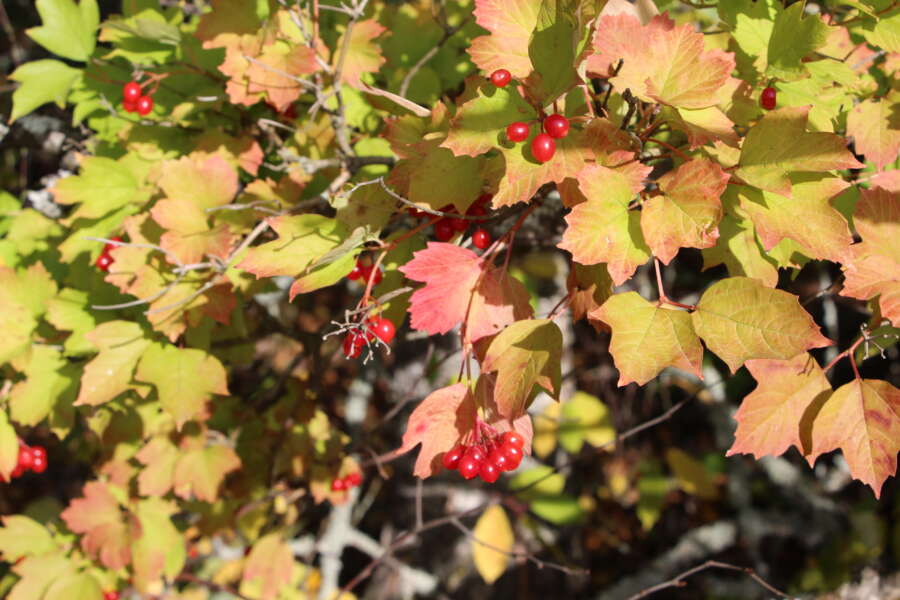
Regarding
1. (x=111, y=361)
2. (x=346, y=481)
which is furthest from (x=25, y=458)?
(x=346, y=481)

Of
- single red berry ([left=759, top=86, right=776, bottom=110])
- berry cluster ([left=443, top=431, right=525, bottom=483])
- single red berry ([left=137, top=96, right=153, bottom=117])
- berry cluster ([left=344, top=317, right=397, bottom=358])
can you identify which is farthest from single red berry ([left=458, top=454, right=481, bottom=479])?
single red berry ([left=137, top=96, right=153, bottom=117])

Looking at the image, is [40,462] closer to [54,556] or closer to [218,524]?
[54,556]

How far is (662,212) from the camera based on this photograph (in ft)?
3.99

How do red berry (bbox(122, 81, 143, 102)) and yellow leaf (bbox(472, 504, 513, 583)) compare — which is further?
yellow leaf (bbox(472, 504, 513, 583))

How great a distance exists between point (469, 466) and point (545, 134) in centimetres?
64

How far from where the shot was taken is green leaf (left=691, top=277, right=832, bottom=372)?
116 centimetres

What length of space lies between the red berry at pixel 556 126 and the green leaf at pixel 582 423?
2.64 m

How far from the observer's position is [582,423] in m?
3.75

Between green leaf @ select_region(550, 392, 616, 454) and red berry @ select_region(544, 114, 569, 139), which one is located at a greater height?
red berry @ select_region(544, 114, 569, 139)

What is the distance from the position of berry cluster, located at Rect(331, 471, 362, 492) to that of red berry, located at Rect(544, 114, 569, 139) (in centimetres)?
188

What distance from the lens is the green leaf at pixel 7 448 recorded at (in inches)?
77.0

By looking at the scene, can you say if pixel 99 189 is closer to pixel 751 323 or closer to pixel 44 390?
pixel 44 390

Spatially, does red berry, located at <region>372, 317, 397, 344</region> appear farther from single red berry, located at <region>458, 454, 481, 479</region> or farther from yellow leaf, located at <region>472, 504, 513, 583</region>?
yellow leaf, located at <region>472, 504, 513, 583</region>

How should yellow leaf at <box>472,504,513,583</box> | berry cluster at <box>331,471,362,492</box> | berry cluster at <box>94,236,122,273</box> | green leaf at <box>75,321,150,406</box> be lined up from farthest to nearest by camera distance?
yellow leaf at <box>472,504,513,583</box>, berry cluster at <box>331,471,362,492</box>, berry cluster at <box>94,236,122,273</box>, green leaf at <box>75,321,150,406</box>
